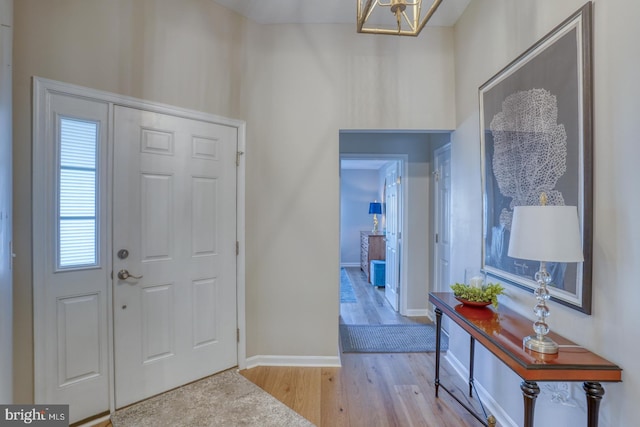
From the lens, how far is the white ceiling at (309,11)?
255 cm

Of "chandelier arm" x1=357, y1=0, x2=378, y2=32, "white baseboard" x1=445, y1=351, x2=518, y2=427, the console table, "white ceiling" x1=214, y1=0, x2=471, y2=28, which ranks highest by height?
"white ceiling" x1=214, y1=0, x2=471, y2=28

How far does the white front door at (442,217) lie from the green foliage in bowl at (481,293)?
150 centimetres

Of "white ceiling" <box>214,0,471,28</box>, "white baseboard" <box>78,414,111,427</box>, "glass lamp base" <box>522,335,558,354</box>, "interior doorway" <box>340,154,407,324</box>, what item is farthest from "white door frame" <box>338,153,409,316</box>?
"white baseboard" <box>78,414,111,427</box>

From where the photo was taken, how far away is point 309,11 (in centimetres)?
267

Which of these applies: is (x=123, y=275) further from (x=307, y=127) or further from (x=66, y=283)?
(x=307, y=127)

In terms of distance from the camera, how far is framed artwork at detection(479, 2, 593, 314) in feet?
4.57

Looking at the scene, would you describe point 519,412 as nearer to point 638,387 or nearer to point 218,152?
point 638,387

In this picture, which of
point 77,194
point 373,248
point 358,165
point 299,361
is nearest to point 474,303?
point 299,361

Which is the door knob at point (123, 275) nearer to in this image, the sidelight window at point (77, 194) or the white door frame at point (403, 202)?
the sidelight window at point (77, 194)

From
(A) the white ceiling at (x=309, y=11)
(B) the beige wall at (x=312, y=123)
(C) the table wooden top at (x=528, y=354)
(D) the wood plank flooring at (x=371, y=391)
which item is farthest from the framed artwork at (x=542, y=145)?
(D) the wood plank flooring at (x=371, y=391)

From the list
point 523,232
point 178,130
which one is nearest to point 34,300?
point 178,130

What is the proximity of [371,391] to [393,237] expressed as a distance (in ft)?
8.09

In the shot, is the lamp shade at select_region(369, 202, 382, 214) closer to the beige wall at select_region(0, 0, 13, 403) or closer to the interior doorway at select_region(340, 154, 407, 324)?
the interior doorway at select_region(340, 154, 407, 324)

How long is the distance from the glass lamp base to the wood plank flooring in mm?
1046
